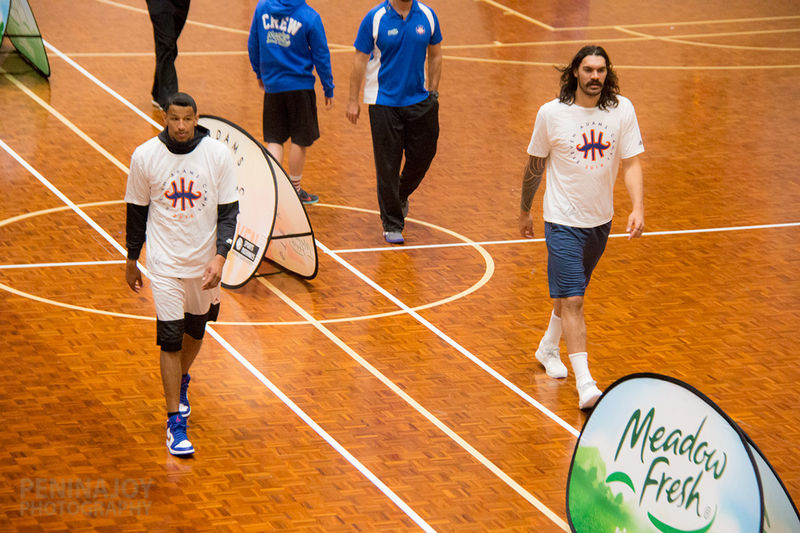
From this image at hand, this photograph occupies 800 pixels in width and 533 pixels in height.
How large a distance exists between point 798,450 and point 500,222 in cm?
440

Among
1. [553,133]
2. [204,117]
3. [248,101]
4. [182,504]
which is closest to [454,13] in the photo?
[248,101]

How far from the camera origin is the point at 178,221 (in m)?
6.40

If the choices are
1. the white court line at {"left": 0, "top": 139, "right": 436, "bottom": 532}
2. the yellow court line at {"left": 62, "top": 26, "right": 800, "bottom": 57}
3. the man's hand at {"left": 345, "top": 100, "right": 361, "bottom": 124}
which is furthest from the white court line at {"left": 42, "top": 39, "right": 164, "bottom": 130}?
the man's hand at {"left": 345, "top": 100, "right": 361, "bottom": 124}

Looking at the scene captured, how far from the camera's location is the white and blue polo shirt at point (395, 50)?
9.70m

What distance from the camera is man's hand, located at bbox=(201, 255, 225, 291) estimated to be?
641 centimetres

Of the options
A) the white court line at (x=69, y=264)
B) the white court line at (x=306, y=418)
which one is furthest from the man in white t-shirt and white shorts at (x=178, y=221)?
the white court line at (x=69, y=264)

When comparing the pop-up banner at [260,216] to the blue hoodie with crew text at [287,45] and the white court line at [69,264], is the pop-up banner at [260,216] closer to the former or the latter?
the white court line at [69,264]

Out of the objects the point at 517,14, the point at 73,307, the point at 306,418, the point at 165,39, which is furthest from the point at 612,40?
the point at 306,418

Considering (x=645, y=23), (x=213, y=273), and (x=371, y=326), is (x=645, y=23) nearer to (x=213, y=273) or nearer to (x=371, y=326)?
(x=371, y=326)

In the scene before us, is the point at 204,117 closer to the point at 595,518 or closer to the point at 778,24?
the point at 595,518

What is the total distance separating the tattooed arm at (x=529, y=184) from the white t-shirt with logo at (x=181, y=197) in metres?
2.07

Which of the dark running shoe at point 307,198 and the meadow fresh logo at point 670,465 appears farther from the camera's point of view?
the dark running shoe at point 307,198

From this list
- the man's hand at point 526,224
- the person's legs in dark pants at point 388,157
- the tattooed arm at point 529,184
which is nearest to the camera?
the tattooed arm at point 529,184

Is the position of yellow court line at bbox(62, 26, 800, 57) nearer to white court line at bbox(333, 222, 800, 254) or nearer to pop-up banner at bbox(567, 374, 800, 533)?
white court line at bbox(333, 222, 800, 254)
